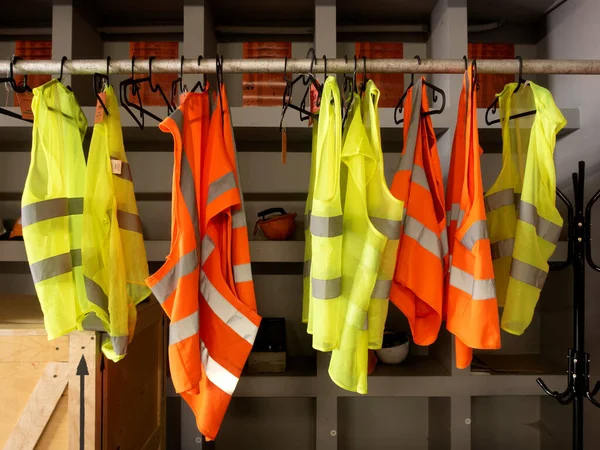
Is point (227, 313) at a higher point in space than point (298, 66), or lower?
lower

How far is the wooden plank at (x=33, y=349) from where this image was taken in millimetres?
1086

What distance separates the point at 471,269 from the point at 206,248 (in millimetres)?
625

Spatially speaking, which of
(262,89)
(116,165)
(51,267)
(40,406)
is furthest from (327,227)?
(262,89)

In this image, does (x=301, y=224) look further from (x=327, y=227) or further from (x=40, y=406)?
(x=40, y=406)

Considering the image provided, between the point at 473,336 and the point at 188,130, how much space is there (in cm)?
81

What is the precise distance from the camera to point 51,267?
94 cm

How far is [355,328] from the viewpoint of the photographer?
2.99 feet

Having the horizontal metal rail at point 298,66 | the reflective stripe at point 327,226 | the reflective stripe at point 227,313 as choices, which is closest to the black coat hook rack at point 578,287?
the horizontal metal rail at point 298,66

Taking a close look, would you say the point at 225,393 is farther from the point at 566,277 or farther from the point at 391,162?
the point at 566,277

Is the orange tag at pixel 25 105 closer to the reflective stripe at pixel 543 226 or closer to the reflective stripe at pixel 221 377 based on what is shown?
the reflective stripe at pixel 221 377

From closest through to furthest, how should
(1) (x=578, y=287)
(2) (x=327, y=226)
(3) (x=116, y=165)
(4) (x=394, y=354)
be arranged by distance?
1. (2) (x=327, y=226)
2. (3) (x=116, y=165)
3. (1) (x=578, y=287)
4. (4) (x=394, y=354)

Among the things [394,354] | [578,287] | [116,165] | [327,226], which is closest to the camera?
[327,226]

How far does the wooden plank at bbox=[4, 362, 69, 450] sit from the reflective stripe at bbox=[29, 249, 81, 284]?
30 cm

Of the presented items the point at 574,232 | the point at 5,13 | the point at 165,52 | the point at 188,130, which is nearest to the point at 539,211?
the point at 574,232
